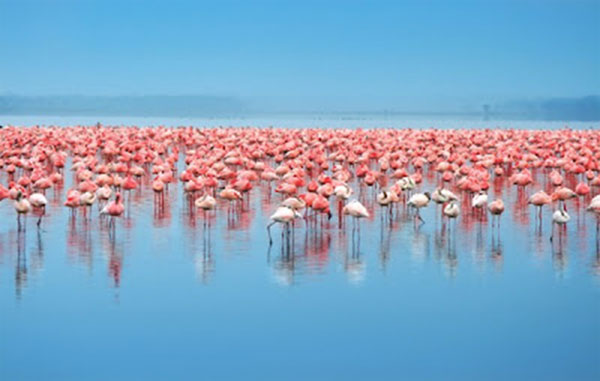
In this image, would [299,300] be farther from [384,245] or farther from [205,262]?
[384,245]

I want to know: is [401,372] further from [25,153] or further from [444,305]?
[25,153]

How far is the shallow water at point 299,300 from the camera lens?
31.4 feet

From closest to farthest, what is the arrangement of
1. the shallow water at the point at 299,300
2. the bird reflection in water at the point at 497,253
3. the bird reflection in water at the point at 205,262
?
1. the shallow water at the point at 299,300
2. the bird reflection in water at the point at 205,262
3. the bird reflection in water at the point at 497,253

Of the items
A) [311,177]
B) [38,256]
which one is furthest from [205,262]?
[311,177]

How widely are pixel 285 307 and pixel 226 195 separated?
596 cm

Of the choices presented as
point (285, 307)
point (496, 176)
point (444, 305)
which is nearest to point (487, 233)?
point (444, 305)

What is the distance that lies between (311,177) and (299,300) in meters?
13.4

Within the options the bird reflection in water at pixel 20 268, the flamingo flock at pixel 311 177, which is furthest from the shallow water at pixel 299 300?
the flamingo flock at pixel 311 177

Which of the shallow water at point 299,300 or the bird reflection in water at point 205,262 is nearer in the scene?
the shallow water at point 299,300

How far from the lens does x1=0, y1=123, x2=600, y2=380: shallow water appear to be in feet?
31.4

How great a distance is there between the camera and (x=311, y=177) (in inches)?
982

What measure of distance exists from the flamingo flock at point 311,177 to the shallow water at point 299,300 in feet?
1.64

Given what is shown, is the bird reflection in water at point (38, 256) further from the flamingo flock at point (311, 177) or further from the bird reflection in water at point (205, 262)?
the bird reflection in water at point (205, 262)

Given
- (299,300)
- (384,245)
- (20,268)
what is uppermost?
(384,245)
